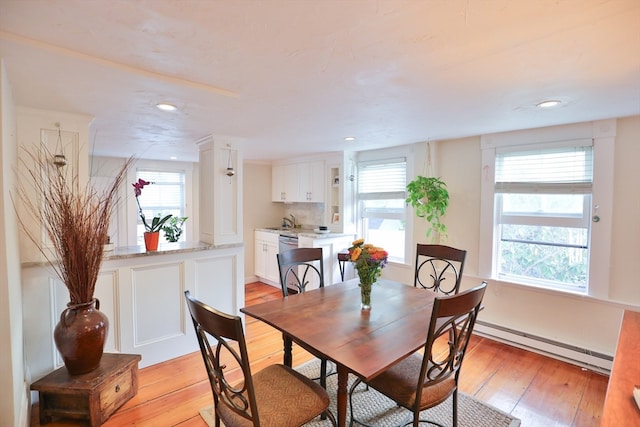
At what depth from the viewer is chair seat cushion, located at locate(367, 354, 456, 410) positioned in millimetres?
1551

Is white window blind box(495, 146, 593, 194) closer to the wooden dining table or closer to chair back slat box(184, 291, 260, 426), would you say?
the wooden dining table

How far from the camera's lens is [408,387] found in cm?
160

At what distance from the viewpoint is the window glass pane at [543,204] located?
2.83 metres

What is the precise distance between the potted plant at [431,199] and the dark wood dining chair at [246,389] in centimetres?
248

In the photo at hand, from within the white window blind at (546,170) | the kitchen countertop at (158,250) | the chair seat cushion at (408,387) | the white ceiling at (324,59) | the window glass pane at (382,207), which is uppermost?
the white ceiling at (324,59)

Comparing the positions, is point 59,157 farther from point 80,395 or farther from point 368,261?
point 368,261

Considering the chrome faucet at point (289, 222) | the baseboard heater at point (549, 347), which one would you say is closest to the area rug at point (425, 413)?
the baseboard heater at point (549, 347)

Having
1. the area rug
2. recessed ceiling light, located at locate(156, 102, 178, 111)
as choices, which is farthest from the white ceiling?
the area rug

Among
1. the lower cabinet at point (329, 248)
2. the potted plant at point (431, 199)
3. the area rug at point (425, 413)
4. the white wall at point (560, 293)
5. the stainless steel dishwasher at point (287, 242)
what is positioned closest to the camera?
the area rug at point (425, 413)

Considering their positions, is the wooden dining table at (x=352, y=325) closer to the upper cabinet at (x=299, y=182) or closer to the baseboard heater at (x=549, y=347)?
the baseboard heater at (x=549, y=347)

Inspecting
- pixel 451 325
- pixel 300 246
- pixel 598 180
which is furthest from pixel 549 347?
pixel 300 246

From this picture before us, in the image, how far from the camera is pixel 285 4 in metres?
1.05

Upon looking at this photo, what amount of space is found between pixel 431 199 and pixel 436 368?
2.24m

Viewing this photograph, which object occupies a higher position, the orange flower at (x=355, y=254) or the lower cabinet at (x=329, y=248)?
the orange flower at (x=355, y=254)
